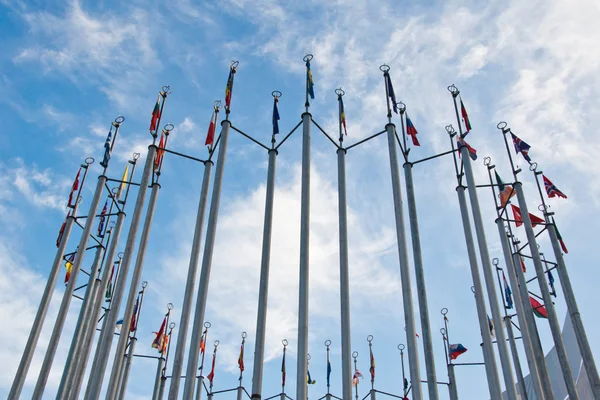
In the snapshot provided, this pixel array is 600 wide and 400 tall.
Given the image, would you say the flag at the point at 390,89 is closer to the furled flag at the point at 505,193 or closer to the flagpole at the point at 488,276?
the flagpole at the point at 488,276

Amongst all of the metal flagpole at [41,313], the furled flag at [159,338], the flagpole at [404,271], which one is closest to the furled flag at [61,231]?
the metal flagpole at [41,313]

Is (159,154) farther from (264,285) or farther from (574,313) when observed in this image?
(574,313)

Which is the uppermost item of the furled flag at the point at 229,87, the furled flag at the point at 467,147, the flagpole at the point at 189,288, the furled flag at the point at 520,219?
the furled flag at the point at 229,87

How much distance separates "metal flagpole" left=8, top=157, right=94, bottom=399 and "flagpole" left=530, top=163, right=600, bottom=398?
23063 millimetres

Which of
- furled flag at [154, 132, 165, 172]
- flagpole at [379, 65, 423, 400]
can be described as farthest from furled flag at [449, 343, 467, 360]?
furled flag at [154, 132, 165, 172]

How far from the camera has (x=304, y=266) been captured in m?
18.9

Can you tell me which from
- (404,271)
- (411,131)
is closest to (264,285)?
(404,271)

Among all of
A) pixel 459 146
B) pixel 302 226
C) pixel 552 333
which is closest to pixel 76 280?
pixel 302 226

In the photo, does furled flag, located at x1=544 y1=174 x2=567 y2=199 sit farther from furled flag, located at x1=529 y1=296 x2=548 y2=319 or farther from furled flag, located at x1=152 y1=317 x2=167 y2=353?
furled flag, located at x1=152 y1=317 x2=167 y2=353

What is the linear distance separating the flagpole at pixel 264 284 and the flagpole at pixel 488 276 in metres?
8.06

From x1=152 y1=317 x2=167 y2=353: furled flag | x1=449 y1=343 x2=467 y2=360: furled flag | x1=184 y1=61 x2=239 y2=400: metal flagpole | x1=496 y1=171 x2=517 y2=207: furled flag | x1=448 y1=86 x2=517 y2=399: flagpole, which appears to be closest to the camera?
x1=184 y1=61 x2=239 y2=400: metal flagpole

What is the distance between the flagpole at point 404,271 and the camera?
16.6 m

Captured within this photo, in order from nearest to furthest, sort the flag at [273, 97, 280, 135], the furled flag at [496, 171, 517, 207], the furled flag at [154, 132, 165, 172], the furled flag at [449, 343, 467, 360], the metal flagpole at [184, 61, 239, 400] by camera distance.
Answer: the metal flagpole at [184, 61, 239, 400]
the flag at [273, 97, 280, 135]
the furled flag at [154, 132, 165, 172]
the furled flag at [496, 171, 517, 207]
the furled flag at [449, 343, 467, 360]

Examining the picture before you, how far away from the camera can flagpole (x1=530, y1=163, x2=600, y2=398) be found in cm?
2116
